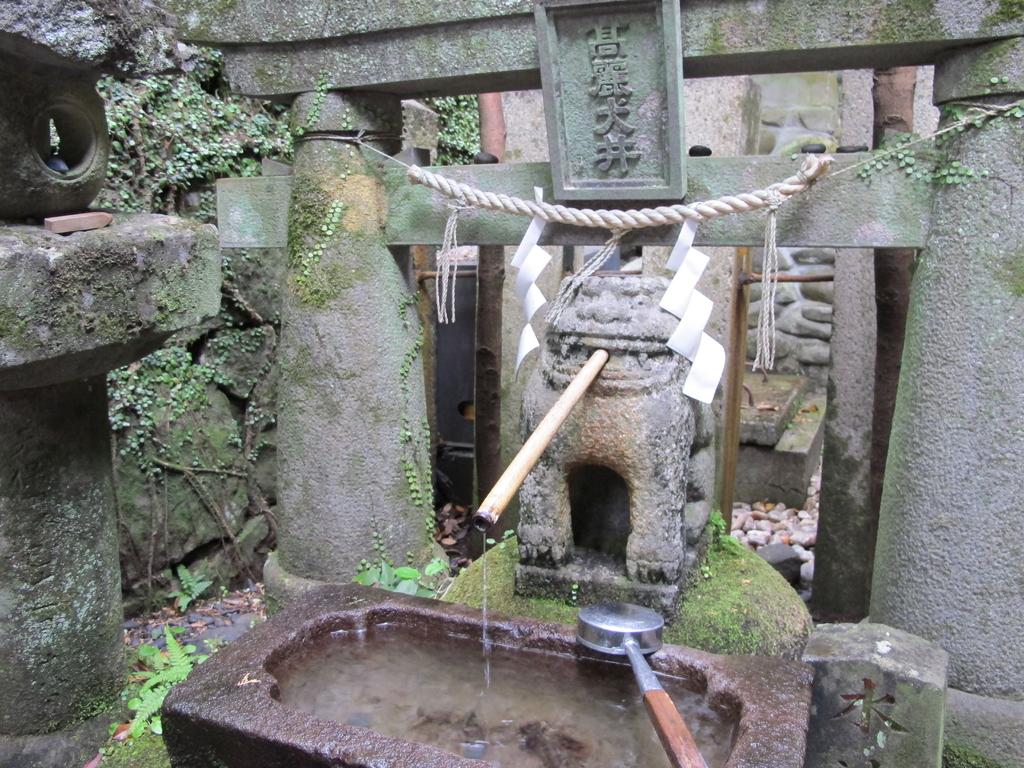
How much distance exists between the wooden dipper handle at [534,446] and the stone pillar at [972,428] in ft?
3.07

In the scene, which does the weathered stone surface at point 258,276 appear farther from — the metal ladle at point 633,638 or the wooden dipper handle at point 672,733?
the wooden dipper handle at point 672,733

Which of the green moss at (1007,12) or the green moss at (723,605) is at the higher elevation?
the green moss at (1007,12)

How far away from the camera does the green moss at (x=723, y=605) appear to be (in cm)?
243

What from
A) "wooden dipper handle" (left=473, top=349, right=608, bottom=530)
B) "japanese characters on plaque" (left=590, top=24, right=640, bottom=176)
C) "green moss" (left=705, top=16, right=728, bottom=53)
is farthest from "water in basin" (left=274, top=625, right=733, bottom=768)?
"green moss" (left=705, top=16, right=728, bottom=53)

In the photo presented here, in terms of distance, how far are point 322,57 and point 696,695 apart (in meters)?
2.34

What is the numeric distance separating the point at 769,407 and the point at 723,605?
376 cm

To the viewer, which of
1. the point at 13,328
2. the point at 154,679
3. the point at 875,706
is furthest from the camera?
the point at 154,679

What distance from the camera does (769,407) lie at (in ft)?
19.9

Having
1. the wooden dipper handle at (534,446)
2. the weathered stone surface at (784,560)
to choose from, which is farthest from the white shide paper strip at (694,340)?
the weathered stone surface at (784,560)

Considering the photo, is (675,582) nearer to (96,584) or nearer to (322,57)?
(96,584)

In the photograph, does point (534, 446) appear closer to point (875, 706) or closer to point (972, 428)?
point (875, 706)

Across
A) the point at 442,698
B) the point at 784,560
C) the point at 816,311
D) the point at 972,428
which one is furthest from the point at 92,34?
the point at 816,311

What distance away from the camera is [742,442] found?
5883 millimetres

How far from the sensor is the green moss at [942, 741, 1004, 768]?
2361mm
